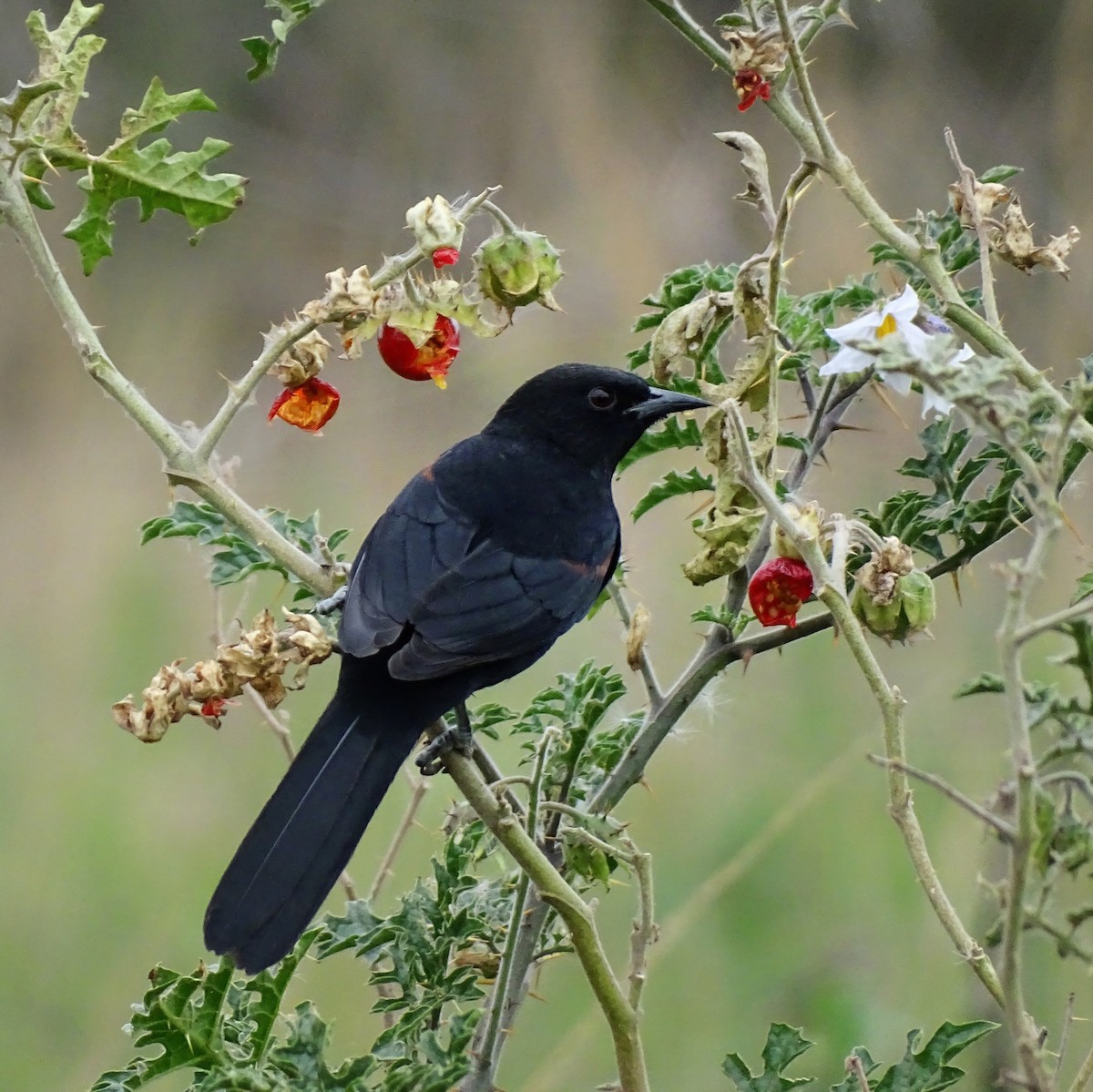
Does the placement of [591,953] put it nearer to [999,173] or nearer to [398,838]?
[398,838]

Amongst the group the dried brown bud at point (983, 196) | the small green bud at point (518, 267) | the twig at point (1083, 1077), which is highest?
the small green bud at point (518, 267)

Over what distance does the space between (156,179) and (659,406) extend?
1265 millimetres

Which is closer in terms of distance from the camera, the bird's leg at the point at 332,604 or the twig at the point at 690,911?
the bird's leg at the point at 332,604

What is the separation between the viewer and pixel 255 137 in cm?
719

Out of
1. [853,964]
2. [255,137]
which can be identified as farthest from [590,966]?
[255,137]

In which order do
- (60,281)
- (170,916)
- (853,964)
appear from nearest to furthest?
(60,281)
(853,964)
(170,916)

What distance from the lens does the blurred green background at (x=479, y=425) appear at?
3994 mm

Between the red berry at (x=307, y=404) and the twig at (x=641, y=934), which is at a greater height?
the red berry at (x=307, y=404)

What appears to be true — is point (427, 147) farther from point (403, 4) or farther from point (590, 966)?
point (590, 966)

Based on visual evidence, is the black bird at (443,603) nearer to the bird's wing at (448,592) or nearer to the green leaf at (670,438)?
the bird's wing at (448,592)

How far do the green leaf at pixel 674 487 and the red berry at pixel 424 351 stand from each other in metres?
0.33

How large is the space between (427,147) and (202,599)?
2572 mm

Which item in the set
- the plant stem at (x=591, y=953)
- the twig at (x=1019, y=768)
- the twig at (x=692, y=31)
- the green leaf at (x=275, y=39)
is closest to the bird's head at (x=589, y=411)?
the twig at (x=692, y=31)

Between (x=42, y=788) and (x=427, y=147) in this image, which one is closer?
(x=42, y=788)
